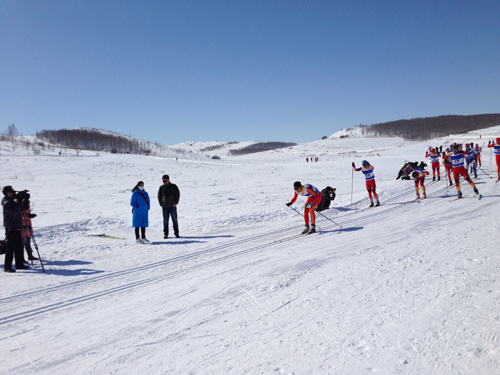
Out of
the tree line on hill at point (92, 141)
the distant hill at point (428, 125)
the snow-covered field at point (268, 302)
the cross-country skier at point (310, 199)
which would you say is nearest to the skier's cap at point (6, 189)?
the snow-covered field at point (268, 302)

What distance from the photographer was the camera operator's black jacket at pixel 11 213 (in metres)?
5.94

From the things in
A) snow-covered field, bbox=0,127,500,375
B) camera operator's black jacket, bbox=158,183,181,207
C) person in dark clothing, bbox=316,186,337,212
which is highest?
camera operator's black jacket, bbox=158,183,181,207

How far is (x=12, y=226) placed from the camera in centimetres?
595

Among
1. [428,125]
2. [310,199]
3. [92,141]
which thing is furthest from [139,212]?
[428,125]

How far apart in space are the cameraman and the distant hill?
14953 centimetres

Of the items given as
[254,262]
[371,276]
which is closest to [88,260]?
[254,262]

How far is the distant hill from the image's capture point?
463 feet

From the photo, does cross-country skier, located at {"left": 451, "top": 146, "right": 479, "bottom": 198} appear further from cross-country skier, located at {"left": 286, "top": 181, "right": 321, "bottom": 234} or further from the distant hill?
the distant hill

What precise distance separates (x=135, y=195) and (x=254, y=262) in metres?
4.30

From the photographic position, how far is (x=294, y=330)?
10.8ft

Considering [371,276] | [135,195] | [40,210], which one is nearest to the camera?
[371,276]

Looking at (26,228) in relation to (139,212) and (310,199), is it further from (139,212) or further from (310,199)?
(310,199)

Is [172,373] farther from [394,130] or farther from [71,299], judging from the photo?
[394,130]

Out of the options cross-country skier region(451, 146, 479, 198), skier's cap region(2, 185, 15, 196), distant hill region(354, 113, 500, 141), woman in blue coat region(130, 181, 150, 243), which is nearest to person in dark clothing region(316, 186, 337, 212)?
cross-country skier region(451, 146, 479, 198)
